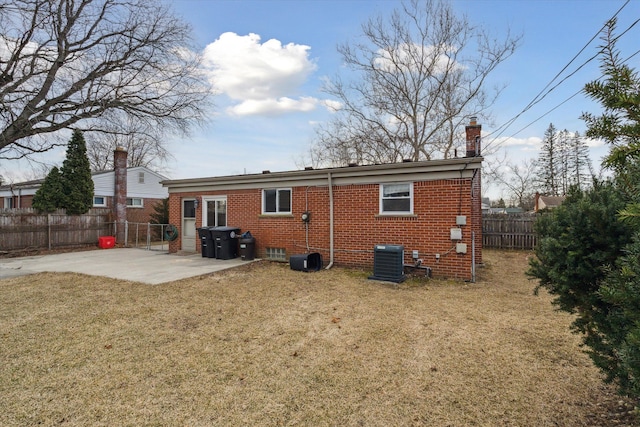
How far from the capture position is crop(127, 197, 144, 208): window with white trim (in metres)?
22.0

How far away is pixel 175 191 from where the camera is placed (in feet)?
43.9

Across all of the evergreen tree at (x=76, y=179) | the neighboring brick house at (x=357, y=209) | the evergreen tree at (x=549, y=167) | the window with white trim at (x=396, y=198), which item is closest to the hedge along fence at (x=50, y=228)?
the evergreen tree at (x=76, y=179)

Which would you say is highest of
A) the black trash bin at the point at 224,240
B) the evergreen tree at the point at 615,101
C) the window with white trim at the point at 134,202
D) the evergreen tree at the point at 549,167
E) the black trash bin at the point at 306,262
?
the evergreen tree at the point at 549,167

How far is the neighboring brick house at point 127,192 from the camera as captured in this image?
20.8 metres

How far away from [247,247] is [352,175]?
4.34 m

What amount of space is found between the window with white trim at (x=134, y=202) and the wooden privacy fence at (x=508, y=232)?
21.5m

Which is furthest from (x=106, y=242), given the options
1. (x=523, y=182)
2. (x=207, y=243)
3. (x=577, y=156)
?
(x=577, y=156)

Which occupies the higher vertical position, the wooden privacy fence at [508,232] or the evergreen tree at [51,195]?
the evergreen tree at [51,195]

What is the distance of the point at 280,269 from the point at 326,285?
2456 mm

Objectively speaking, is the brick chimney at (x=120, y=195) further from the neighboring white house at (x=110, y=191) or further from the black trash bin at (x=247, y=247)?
the black trash bin at (x=247, y=247)

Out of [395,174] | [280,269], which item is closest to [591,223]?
[395,174]

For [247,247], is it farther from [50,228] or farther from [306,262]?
[50,228]

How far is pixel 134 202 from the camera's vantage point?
22453 mm

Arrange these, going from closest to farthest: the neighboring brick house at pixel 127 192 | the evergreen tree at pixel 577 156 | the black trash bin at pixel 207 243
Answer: the black trash bin at pixel 207 243 → the neighboring brick house at pixel 127 192 → the evergreen tree at pixel 577 156
